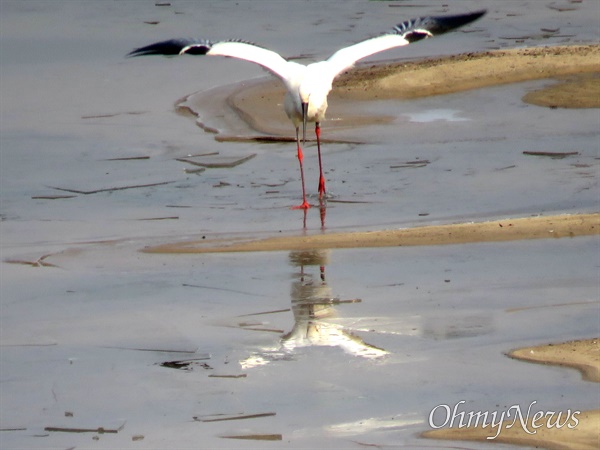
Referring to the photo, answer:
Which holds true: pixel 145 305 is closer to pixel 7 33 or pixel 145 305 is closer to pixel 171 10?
pixel 7 33

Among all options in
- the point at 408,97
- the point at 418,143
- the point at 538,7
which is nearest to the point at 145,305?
the point at 418,143

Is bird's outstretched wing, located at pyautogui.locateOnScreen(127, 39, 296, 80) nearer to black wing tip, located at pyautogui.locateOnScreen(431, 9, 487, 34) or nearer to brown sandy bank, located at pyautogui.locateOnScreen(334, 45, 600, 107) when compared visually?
black wing tip, located at pyautogui.locateOnScreen(431, 9, 487, 34)

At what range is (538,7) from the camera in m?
25.6

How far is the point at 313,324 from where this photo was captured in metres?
7.77

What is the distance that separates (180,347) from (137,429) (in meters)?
1.31

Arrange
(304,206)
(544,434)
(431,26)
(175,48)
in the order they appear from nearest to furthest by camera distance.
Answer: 1. (544,434)
2. (304,206)
3. (175,48)
4. (431,26)

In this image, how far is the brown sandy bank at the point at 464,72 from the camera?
56.9 feet

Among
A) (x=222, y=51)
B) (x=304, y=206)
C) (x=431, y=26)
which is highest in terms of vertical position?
(x=431, y=26)

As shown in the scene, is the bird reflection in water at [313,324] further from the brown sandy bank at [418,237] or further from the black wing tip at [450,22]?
the black wing tip at [450,22]

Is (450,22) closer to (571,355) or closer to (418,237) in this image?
(418,237)

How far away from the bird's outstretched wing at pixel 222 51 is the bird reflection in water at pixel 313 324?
3.34 meters

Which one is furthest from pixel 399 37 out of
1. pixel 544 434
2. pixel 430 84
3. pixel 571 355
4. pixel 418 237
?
pixel 544 434

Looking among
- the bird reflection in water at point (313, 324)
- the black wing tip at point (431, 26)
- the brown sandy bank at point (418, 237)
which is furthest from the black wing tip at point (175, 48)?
the bird reflection in water at point (313, 324)

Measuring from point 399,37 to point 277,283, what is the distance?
4476mm
